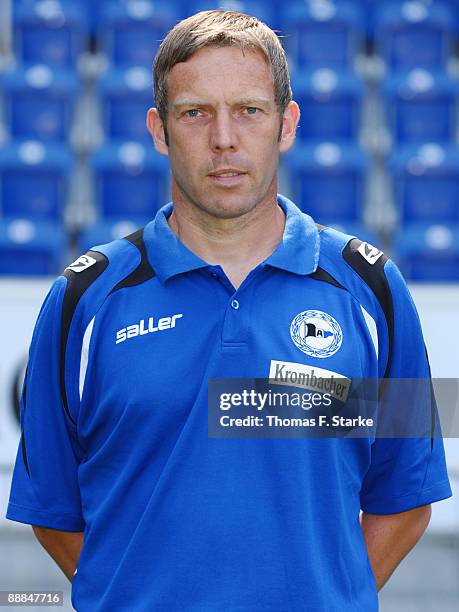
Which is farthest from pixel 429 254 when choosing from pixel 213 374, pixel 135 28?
pixel 213 374

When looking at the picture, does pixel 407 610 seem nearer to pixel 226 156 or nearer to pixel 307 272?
pixel 307 272

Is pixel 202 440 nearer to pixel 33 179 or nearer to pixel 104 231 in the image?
pixel 104 231

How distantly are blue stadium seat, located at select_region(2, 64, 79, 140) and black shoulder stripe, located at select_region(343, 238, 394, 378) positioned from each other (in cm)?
488

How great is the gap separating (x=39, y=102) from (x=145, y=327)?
499 centimetres

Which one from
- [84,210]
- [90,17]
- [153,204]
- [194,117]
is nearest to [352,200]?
[153,204]

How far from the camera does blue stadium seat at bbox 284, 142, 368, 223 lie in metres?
6.25

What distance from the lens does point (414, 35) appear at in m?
6.95

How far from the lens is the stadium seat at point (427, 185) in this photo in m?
6.20

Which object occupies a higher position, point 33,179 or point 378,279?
point 33,179

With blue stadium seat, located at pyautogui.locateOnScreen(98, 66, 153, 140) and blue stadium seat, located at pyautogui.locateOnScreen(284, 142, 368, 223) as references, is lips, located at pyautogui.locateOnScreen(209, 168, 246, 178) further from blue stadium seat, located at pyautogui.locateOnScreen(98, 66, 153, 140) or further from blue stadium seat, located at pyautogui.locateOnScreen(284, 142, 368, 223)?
blue stadium seat, located at pyautogui.locateOnScreen(98, 66, 153, 140)

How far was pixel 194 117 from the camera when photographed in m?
1.78

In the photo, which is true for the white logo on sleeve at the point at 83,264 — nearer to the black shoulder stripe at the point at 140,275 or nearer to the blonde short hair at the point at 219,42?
the black shoulder stripe at the point at 140,275

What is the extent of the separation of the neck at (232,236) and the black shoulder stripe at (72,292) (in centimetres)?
17

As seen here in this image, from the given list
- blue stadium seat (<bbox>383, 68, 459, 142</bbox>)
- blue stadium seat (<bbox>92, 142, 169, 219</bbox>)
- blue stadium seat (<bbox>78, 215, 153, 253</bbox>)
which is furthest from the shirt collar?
blue stadium seat (<bbox>383, 68, 459, 142</bbox>)
